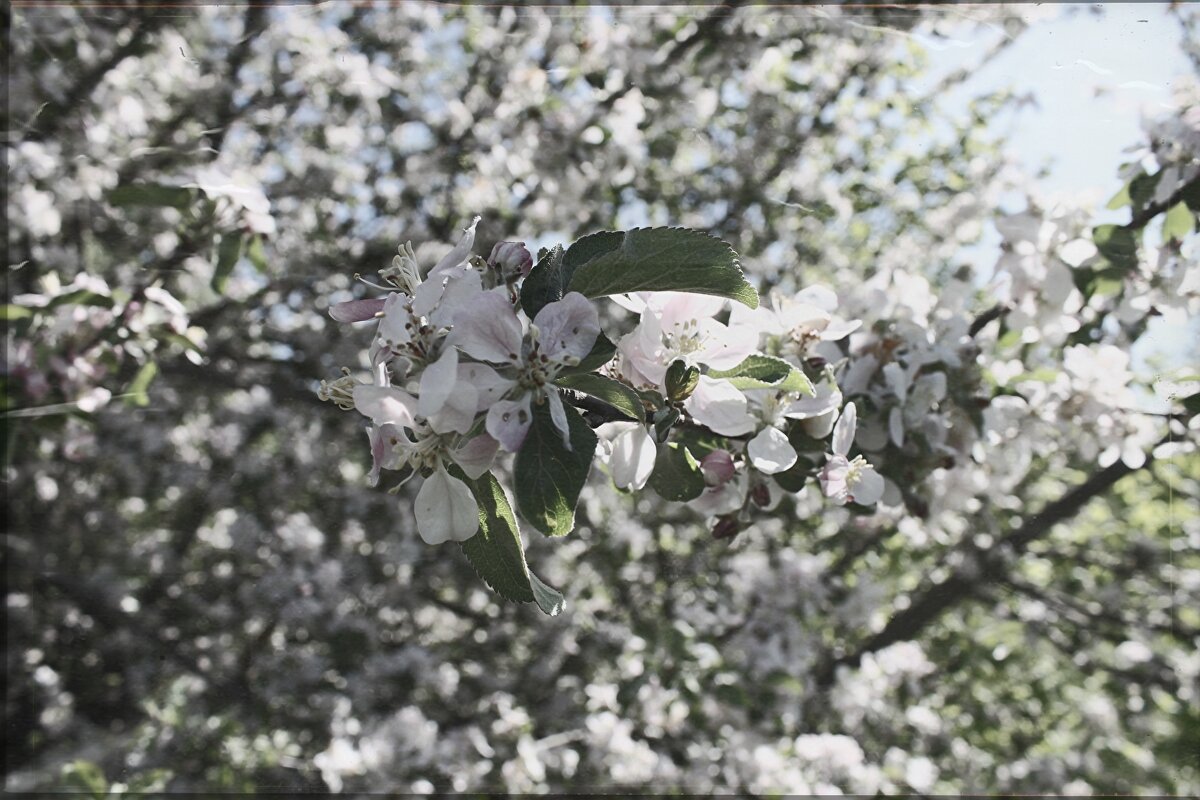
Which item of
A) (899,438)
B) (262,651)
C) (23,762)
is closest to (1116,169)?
(899,438)

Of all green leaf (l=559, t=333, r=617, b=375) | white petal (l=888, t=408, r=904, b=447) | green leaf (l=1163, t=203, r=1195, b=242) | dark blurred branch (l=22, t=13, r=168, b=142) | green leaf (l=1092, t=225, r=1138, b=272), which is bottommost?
dark blurred branch (l=22, t=13, r=168, b=142)

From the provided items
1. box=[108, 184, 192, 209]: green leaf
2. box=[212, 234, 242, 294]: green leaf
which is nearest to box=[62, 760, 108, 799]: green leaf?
box=[212, 234, 242, 294]: green leaf

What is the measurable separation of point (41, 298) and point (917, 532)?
7.99 feet

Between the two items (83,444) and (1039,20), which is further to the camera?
(83,444)

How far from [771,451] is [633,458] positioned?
0.50ft

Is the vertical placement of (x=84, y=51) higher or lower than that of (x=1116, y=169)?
lower

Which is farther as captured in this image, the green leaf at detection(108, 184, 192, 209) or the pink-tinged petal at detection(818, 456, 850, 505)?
the green leaf at detection(108, 184, 192, 209)

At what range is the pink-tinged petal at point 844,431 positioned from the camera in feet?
2.76

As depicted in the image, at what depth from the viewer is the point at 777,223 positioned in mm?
3137

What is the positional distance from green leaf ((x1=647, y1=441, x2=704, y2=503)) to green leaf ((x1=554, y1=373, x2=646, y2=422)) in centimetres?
11

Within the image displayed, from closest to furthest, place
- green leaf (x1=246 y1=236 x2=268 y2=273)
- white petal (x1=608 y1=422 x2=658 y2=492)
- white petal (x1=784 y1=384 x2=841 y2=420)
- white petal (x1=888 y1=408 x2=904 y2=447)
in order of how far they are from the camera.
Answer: white petal (x1=608 y1=422 x2=658 y2=492) → white petal (x1=784 y1=384 x2=841 y2=420) → white petal (x1=888 y1=408 x2=904 y2=447) → green leaf (x1=246 y1=236 x2=268 y2=273)

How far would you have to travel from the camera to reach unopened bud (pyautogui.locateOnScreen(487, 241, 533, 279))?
0.72m

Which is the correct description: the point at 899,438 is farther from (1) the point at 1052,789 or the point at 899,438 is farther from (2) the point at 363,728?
(1) the point at 1052,789

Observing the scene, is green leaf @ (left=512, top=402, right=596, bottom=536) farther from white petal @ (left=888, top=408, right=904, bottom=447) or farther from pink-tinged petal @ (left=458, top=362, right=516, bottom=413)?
white petal @ (left=888, top=408, right=904, bottom=447)
